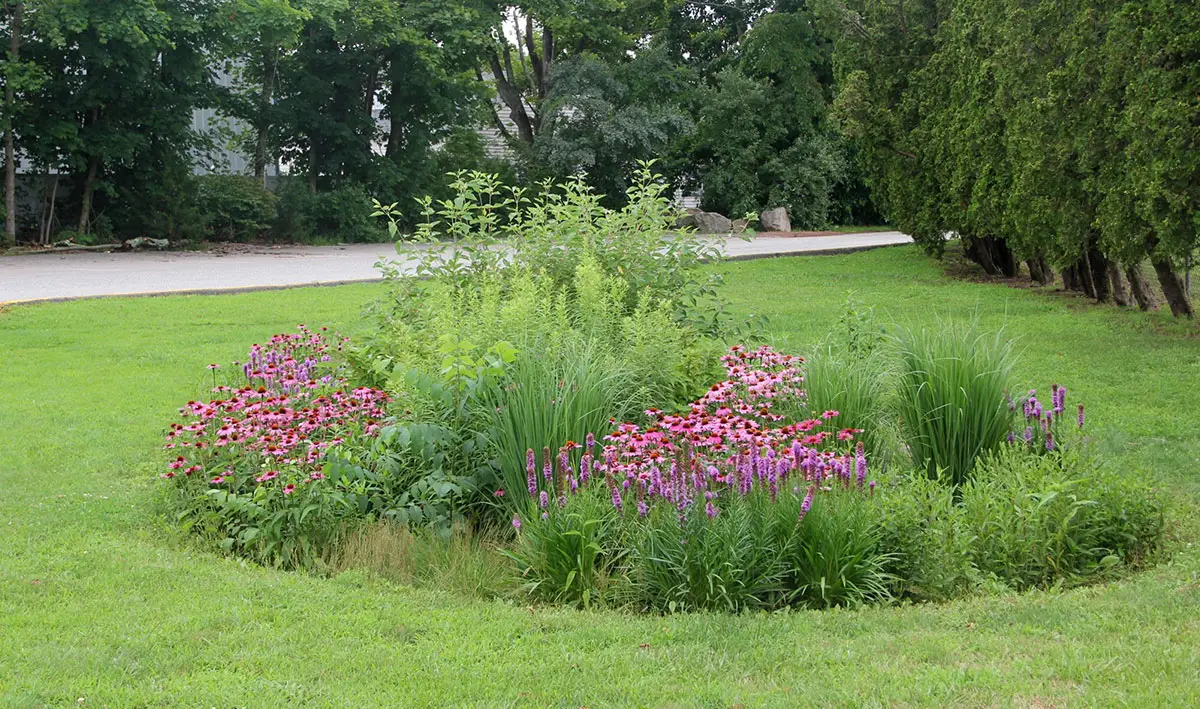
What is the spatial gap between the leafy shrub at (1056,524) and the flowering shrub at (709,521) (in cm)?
51

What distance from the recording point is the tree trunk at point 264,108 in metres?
26.2

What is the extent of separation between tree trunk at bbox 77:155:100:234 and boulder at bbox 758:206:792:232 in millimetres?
16484

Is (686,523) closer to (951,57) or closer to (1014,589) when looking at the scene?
(1014,589)

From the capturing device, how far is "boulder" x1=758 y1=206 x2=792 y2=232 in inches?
1243

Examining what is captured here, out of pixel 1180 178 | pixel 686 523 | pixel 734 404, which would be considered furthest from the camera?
pixel 1180 178

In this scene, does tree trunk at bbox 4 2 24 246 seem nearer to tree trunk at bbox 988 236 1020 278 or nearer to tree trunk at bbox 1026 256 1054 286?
tree trunk at bbox 988 236 1020 278

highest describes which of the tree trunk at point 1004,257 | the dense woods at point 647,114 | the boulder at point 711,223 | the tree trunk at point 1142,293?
the dense woods at point 647,114

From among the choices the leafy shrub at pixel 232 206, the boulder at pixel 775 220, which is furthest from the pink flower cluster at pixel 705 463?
Result: the boulder at pixel 775 220

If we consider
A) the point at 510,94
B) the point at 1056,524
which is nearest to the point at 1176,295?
the point at 1056,524

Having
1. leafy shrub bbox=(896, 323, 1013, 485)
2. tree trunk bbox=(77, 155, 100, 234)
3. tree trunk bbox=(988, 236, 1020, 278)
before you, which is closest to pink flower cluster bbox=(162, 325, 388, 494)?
leafy shrub bbox=(896, 323, 1013, 485)

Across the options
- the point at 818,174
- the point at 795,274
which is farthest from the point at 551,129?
the point at 795,274

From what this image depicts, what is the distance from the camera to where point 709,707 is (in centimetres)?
313

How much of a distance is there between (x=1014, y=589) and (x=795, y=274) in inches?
553

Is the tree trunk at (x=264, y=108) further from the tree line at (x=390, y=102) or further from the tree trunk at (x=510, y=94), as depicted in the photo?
the tree trunk at (x=510, y=94)
